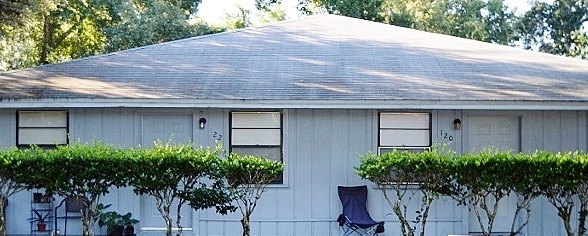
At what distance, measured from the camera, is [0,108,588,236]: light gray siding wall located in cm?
1105

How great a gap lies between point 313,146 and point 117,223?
3.07 meters

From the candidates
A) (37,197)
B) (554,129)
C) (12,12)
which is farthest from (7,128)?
(554,129)

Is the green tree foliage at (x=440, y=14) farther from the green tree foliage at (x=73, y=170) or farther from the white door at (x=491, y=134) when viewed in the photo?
the green tree foliage at (x=73, y=170)

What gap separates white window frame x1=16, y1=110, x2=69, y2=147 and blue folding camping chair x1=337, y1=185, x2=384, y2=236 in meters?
4.29

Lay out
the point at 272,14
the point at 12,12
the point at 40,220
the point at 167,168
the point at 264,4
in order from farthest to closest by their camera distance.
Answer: the point at 264,4, the point at 272,14, the point at 12,12, the point at 40,220, the point at 167,168

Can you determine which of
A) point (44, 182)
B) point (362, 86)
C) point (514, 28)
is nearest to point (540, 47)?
point (514, 28)

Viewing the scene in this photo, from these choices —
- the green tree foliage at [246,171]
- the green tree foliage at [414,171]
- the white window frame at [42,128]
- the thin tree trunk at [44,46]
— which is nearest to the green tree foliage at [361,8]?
the thin tree trunk at [44,46]

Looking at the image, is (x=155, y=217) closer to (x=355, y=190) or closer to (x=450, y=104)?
(x=355, y=190)

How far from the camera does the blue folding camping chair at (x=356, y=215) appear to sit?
10.6 meters

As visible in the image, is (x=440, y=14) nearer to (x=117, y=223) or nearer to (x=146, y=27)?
(x=146, y=27)

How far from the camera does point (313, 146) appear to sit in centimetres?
1107

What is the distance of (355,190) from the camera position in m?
11.0

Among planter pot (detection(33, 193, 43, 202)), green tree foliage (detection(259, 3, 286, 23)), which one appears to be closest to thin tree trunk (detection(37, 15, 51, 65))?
green tree foliage (detection(259, 3, 286, 23))

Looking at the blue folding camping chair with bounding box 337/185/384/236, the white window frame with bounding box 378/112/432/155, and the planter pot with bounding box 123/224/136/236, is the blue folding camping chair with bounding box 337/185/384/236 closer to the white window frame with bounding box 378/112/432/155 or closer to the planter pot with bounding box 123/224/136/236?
the white window frame with bounding box 378/112/432/155
